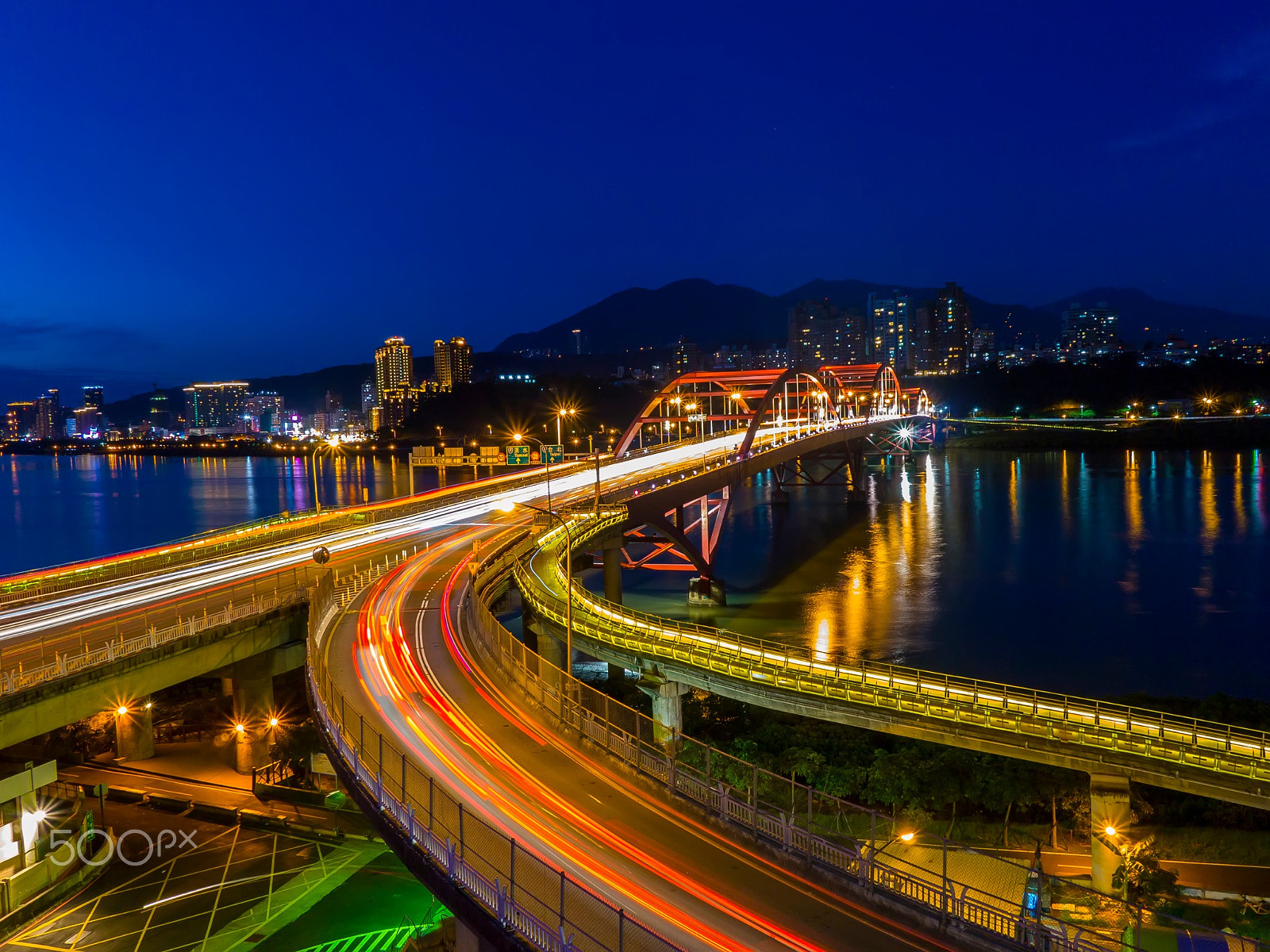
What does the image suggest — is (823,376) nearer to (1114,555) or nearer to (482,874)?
(1114,555)

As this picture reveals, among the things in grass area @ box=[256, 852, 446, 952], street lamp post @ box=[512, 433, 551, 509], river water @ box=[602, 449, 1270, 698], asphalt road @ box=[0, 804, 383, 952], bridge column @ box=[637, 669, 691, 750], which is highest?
street lamp post @ box=[512, 433, 551, 509]

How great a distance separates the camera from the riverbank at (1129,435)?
5182 inches

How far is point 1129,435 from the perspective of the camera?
139125 millimetres

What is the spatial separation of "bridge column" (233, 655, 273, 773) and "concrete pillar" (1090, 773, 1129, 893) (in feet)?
66.3

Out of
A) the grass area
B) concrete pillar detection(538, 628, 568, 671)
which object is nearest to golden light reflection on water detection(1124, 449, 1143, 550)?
concrete pillar detection(538, 628, 568, 671)

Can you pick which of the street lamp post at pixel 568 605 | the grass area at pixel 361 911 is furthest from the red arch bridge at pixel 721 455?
the grass area at pixel 361 911

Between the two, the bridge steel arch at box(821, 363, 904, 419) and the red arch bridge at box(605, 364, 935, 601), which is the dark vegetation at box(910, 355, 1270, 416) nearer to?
the bridge steel arch at box(821, 363, 904, 419)

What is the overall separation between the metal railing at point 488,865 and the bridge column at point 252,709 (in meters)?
11.2

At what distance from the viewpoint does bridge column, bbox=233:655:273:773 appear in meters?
25.2

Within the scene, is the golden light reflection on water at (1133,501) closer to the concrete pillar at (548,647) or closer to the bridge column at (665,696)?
the concrete pillar at (548,647)

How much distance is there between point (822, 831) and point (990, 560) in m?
48.2

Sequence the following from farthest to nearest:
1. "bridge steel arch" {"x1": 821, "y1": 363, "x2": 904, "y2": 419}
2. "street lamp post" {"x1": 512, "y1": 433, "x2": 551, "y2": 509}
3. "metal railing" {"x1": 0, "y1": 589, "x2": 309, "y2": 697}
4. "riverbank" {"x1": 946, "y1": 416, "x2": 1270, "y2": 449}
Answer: "riverbank" {"x1": 946, "y1": 416, "x2": 1270, "y2": 449}
"bridge steel arch" {"x1": 821, "y1": 363, "x2": 904, "y2": 419}
"street lamp post" {"x1": 512, "y1": 433, "x2": 551, "y2": 509}
"metal railing" {"x1": 0, "y1": 589, "x2": 309, "y2": 697}

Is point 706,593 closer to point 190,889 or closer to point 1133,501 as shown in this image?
point 190,889

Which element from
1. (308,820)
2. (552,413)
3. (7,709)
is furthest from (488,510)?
(552,413)
